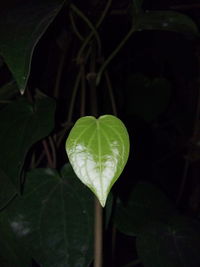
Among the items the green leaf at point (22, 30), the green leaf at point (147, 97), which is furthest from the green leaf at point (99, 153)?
the green leaf at point (147, 97)

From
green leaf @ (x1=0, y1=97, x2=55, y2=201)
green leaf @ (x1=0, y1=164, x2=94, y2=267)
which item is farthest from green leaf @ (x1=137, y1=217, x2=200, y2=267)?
green leaf @ (x1=0, y1=97, x2=55, y2=201)

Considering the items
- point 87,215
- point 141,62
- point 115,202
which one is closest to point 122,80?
point 141,62

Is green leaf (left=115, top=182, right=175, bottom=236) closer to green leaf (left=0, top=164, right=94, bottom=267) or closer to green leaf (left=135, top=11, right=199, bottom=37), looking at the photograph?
green leaf (left=0, top=164, right=94, bottom=267)

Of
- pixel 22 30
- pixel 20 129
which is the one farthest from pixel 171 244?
pixel 22 30

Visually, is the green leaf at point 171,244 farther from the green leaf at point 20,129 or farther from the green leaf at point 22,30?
the green leaf at point 22,30

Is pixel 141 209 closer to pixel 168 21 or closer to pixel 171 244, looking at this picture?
pixel 171 244

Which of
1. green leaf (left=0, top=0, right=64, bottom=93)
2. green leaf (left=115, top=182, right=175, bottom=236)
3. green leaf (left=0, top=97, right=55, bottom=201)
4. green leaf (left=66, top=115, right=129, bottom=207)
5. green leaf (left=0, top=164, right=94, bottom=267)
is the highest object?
green leaf (left=0, top=0, right=64, bottom=93)
